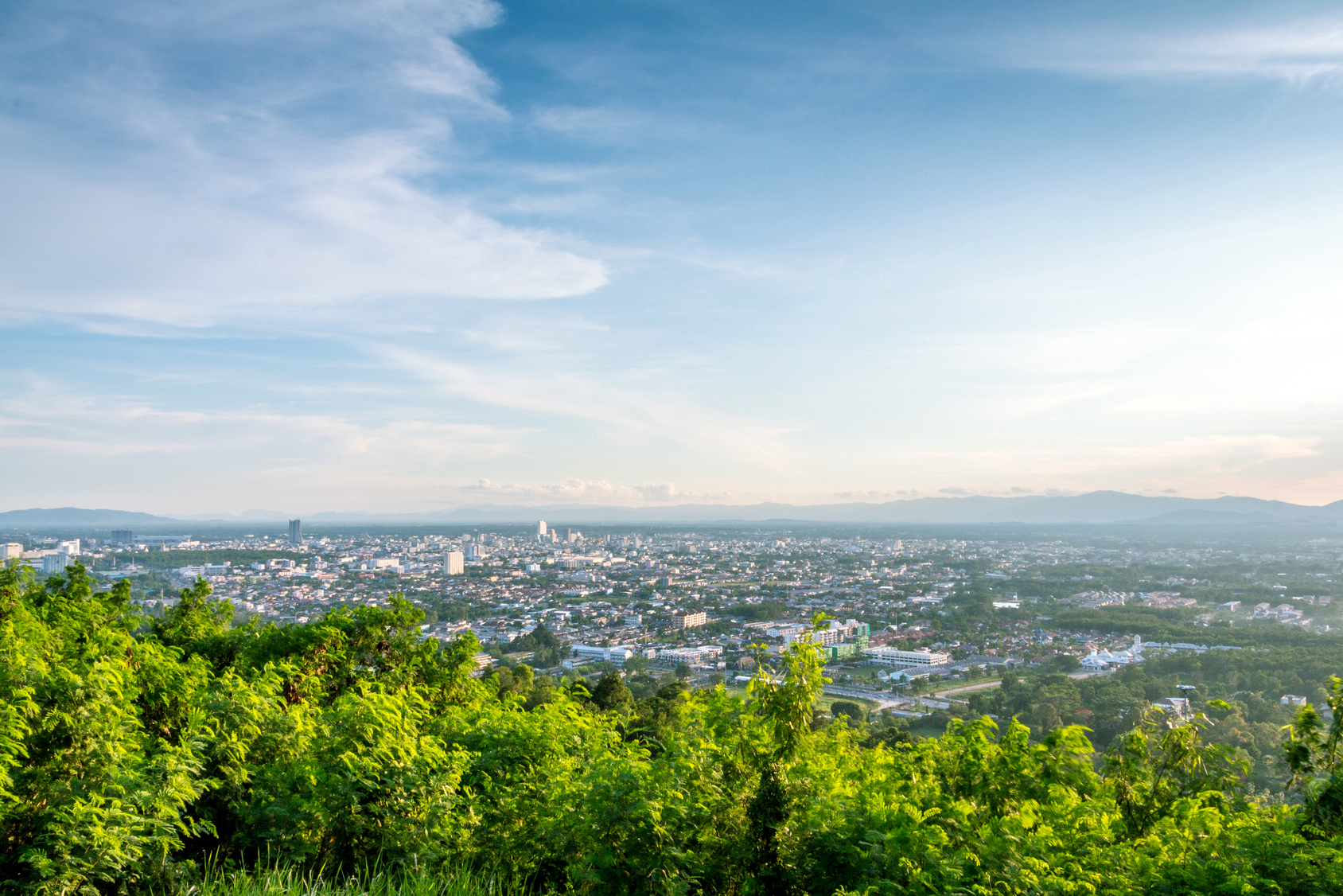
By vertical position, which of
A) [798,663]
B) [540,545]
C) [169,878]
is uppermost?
[798,663]

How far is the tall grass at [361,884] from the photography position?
3.53 metres

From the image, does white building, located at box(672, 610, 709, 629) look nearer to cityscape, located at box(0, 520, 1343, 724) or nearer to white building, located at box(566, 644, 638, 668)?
cityscape, located at box(0, 520, 1343, 724)

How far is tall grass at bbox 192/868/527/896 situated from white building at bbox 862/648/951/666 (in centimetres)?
3144

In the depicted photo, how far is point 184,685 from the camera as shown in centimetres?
575

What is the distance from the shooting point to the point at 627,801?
3.68 m

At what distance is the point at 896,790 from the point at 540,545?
10418 centimetres

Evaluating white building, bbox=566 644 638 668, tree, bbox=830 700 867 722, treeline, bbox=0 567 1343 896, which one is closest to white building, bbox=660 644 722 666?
white building, bbox=566 644 638 668

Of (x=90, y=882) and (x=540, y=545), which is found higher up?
(x=90, y=882)

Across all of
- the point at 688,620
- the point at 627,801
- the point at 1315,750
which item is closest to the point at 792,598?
the point at 688,620

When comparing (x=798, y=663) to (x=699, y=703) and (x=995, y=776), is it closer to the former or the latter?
(x=995, y=776)

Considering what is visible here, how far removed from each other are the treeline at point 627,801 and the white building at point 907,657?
95.3 ft

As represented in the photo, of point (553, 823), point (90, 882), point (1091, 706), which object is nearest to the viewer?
point (90, 882)

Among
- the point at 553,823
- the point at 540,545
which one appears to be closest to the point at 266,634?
the point at 553,823

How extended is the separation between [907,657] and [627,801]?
32121mm
